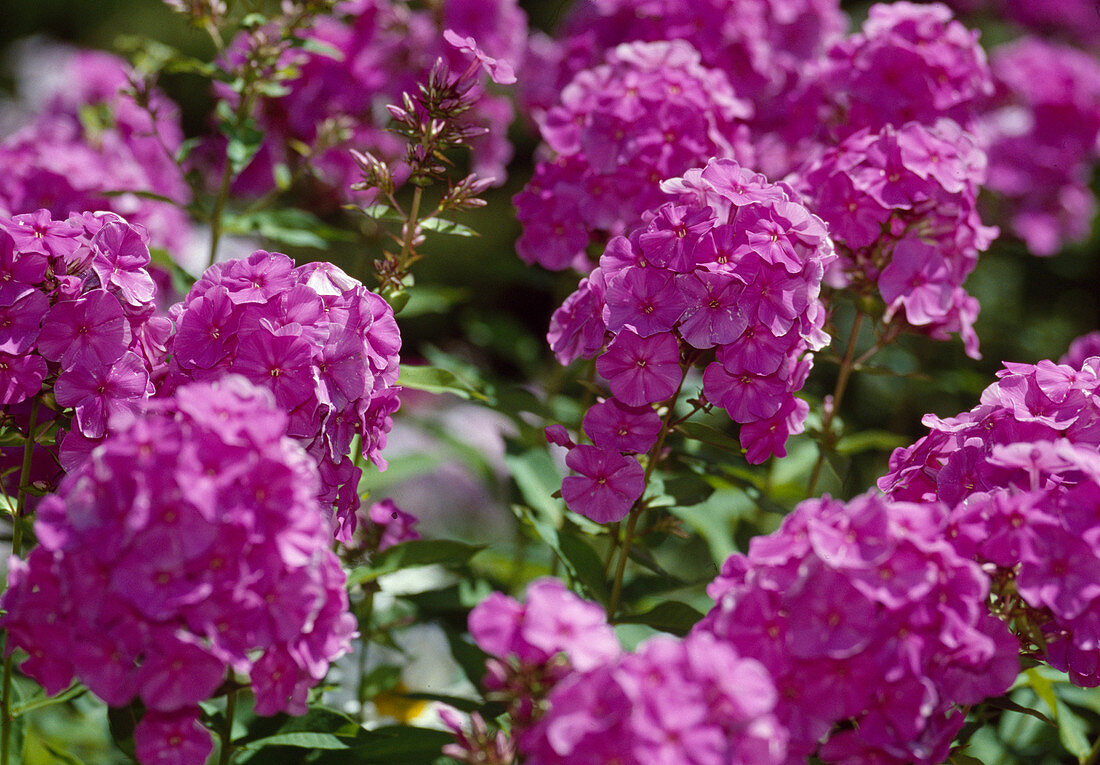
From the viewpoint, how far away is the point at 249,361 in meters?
1.56

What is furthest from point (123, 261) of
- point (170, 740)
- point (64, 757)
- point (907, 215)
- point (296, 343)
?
point (907, 215)

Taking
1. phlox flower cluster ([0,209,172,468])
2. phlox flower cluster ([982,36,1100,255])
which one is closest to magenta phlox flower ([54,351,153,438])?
phlox flower cluster ([0,209,172,468])

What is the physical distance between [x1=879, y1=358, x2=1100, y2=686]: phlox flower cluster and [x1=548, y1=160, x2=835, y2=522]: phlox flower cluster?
29cm

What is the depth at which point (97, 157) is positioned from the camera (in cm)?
286

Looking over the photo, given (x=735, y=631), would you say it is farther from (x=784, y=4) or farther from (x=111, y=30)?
(x=111, y=30)

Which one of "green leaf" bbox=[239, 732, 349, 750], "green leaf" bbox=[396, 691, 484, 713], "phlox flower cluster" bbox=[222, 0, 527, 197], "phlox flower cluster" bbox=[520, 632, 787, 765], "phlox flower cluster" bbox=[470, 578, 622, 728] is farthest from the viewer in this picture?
"phlox flower cluster" bbox=[222, 0, 527, 197]

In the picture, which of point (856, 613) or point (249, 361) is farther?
point (249, 361)

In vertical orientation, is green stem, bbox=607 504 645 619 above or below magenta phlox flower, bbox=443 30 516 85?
below

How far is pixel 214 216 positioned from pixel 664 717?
1.90m

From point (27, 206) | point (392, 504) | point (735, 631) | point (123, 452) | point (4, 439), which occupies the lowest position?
point (392, 504)

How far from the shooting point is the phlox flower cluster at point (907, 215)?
2.03 m

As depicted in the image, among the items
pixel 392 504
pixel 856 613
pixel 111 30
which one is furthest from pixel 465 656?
pixel 111 30

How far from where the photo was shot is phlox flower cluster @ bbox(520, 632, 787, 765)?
3.69ft

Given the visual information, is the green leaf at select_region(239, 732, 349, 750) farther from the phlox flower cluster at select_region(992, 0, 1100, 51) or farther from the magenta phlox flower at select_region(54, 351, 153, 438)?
the phlox flower cluster at select_region(992, 0, 1100, 51)
